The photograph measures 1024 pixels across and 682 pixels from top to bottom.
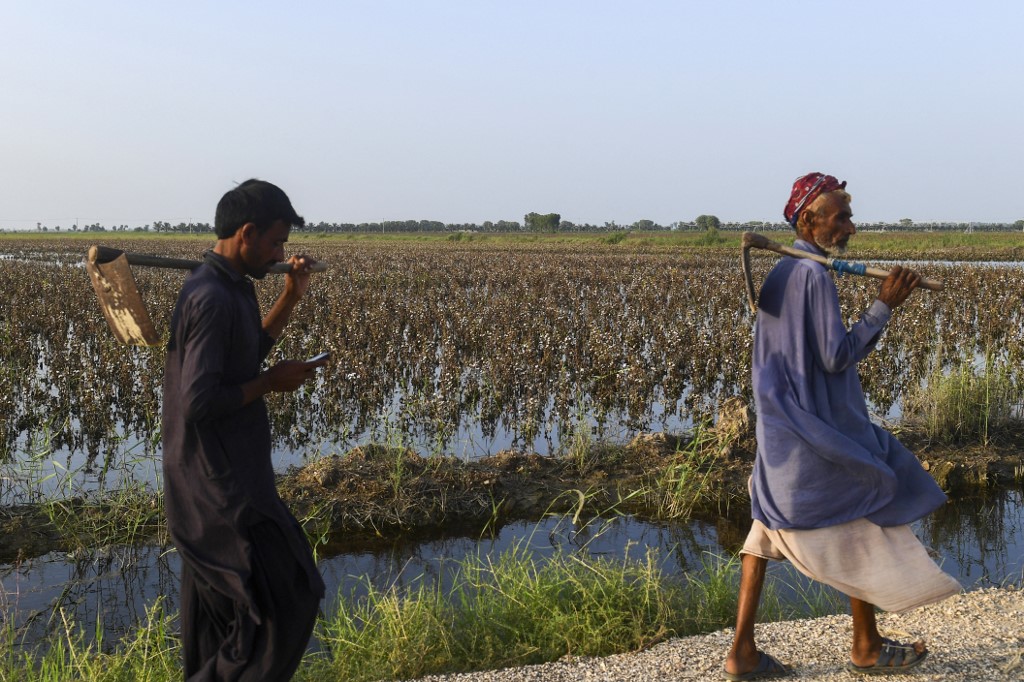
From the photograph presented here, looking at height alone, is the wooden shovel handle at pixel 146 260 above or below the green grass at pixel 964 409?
above

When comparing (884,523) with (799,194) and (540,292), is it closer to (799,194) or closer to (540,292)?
(799,194)

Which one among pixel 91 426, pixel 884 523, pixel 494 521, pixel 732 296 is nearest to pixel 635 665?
pixel 884 523

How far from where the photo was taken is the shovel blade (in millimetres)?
2387

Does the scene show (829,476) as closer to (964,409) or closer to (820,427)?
(820,427)

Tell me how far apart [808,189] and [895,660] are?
63.8 inches

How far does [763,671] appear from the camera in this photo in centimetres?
302

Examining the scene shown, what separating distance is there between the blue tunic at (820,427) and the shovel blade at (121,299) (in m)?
1.92

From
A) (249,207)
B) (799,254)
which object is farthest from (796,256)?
(249,207)

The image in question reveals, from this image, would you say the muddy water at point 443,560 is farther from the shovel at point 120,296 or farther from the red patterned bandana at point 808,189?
the shovel at point 120,296

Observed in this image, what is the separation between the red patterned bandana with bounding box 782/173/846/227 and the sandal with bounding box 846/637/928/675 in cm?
148

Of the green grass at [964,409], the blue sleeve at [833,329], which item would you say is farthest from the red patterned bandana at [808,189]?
the green grass at [964,409]

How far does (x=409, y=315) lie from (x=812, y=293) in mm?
11243

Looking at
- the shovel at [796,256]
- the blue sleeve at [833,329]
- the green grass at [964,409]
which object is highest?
the shovel at [796,256]

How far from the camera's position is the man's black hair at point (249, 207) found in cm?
233
